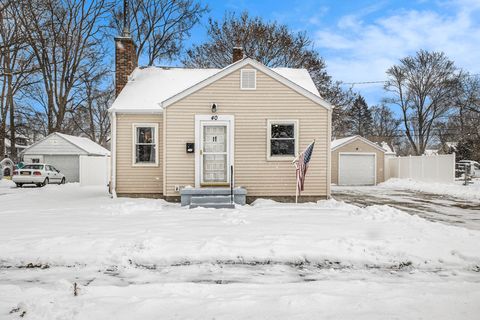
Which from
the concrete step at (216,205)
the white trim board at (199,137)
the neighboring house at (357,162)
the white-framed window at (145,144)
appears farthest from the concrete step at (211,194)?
the neighboring house at (357,162)

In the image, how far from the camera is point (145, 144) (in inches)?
483

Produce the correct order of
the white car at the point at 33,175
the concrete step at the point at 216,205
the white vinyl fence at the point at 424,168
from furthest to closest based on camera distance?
the white car at the point at 33,175
the white vinyl fence at the point at 424,168
the concrete step at the point at 216,205

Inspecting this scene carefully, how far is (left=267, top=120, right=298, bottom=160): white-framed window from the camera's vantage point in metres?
11.5

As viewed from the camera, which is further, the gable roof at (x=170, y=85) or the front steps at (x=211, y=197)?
the gable roof at (x=170, y=85)

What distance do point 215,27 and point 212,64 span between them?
125 inches

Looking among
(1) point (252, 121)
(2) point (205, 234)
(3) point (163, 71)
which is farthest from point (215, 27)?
(2) point (205, 234)

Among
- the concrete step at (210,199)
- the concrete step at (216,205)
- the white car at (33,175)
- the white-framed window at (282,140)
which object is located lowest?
the concrete step at (216,205)

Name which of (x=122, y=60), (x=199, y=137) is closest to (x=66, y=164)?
(x=122, y=60)

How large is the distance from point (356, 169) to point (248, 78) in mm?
15695

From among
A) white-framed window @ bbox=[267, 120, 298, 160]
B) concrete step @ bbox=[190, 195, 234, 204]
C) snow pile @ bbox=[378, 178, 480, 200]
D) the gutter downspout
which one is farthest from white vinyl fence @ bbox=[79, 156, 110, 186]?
snow pile @ bbox=[378, 178, 480, 200]

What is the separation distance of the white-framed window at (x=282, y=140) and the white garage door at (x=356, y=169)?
13.9 m

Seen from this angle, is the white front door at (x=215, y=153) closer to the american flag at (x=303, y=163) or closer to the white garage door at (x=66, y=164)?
the american flag at (x=303, y=163)

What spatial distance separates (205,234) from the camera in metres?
6.59

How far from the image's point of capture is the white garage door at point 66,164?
83.9 ft
